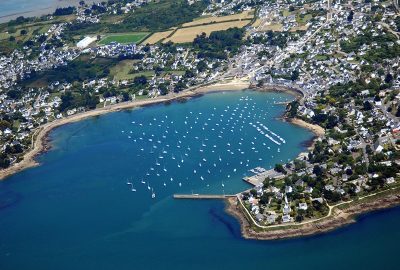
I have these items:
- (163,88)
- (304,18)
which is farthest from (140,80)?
(304,18)

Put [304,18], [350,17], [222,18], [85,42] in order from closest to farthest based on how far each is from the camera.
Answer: [350,17]
[304,18]
[85,42]
[222,18]

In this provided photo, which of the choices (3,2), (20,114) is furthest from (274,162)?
(3,2)

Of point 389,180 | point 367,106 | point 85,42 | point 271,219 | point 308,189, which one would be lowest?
point 271,219

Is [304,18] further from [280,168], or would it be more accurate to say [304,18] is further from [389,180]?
[389,180]

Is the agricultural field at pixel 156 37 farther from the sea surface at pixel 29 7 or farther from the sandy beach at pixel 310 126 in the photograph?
the sandy beach at pixel 310 126

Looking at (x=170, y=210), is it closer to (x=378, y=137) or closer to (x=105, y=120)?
(x=378, y=137)

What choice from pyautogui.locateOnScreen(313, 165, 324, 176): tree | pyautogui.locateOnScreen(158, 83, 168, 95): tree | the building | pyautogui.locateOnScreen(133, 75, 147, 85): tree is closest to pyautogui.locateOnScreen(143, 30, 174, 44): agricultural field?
the building
